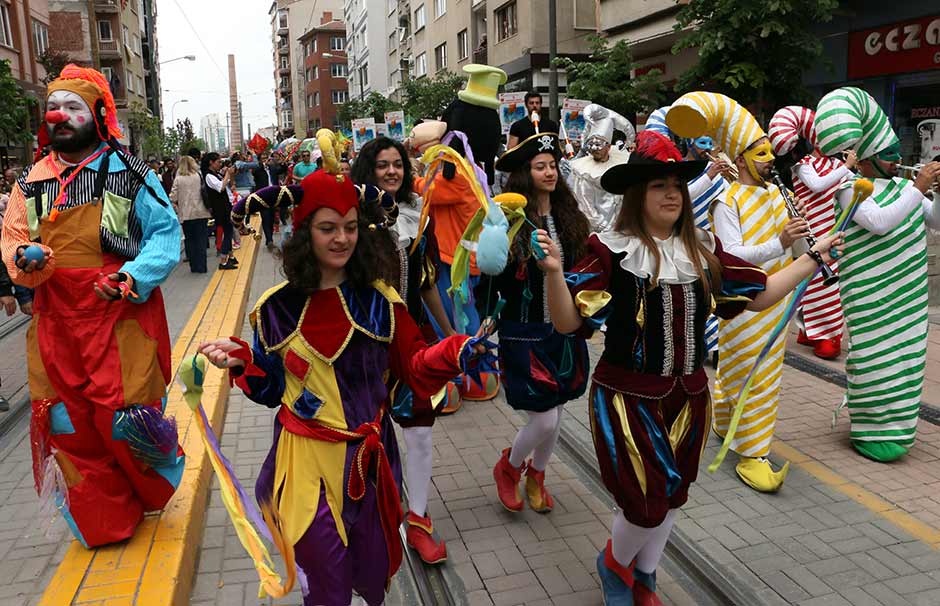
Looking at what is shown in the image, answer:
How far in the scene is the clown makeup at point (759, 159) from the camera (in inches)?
177

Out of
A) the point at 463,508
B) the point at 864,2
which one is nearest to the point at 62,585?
the point at 463,508

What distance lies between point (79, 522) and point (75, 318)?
0.95m

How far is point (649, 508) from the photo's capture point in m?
2.98

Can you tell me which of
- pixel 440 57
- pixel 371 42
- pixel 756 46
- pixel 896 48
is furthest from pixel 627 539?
pixel 371 42

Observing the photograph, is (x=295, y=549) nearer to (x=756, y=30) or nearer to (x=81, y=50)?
(x=756, y=30)

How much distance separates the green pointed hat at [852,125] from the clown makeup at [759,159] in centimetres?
36

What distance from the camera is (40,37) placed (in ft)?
97.1

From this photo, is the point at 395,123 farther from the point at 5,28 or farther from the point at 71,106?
the point at 5,28

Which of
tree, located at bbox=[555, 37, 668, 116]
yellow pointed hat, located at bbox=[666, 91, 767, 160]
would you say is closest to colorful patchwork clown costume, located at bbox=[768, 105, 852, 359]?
yellow pointed hat, located at bbox=[666, 91, 767, 160]

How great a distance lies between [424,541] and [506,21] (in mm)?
29465

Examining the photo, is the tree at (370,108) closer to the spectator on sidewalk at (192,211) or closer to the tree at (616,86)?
the tree at (616,86)

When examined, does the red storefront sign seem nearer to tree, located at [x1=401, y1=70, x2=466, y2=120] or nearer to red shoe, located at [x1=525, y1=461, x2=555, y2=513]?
red shoe, located at [x1=525, y1=461, x2=555, y2=513]

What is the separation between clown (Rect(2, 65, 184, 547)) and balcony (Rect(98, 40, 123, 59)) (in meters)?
47.8

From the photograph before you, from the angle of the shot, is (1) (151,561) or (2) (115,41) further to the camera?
(2) (115,41)
